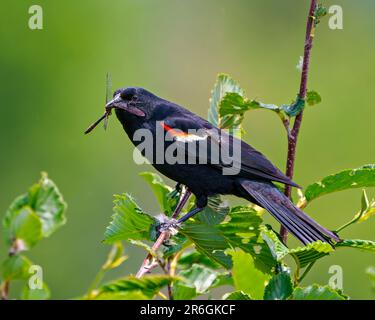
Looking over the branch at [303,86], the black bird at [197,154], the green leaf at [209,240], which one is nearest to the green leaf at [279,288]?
the green leaf at [209,240]

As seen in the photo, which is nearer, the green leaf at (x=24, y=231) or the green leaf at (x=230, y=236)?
the green leaf at (x=24, y=231)

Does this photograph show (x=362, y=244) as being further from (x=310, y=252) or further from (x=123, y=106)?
(x=123, y=106)

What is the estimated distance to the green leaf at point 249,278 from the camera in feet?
7.00

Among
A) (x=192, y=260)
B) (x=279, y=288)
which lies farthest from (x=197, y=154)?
(x=279, y=288)

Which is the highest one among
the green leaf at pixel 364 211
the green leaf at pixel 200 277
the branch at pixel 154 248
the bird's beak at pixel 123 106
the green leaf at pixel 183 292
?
the bird's beak at pixel 123 106

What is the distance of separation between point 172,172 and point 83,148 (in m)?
5.11

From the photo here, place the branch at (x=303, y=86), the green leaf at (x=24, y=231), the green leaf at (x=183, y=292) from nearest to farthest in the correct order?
the green leaf at (x=24, y=231)
the green leaf at (x=183, y=292)
the branch at (x=303, y=86)

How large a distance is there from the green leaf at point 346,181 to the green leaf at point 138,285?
0.96 m

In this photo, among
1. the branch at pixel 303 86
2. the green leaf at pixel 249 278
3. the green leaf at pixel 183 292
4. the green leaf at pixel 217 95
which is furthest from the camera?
the green leaf at pixel 217 95

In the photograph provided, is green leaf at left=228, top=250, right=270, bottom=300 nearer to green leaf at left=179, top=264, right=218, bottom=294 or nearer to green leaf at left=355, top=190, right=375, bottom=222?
green leaf at left=179, top=264, right=218, bottom=294

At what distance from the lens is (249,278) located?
2166 millimetres

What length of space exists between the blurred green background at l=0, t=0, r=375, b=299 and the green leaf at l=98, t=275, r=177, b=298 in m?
5.04

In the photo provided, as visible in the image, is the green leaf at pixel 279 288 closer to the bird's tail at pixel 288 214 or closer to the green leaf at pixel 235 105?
the bird's tail at pixel 288 214

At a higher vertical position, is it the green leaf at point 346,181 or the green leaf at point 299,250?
the green leaf at point 346,181
